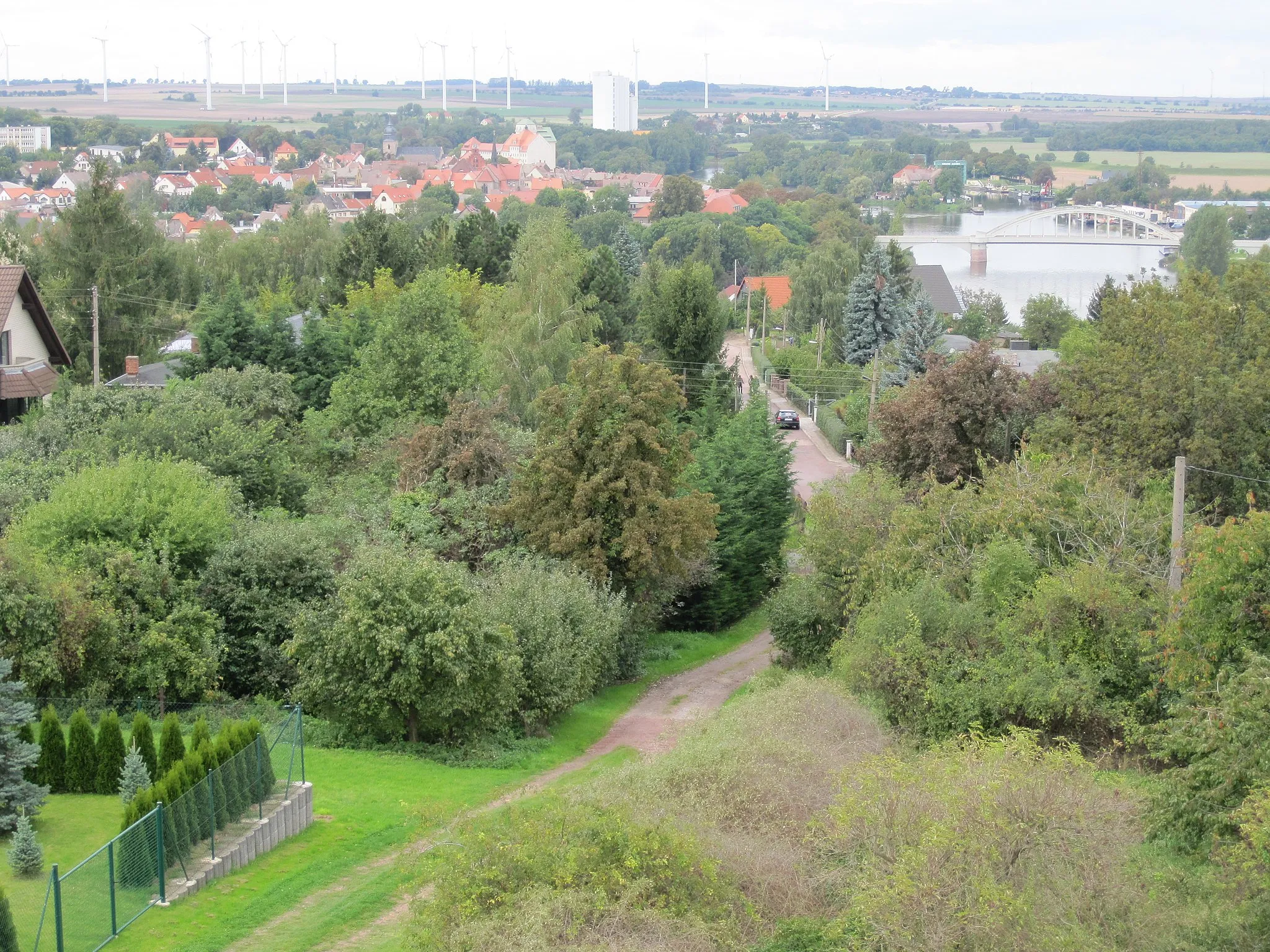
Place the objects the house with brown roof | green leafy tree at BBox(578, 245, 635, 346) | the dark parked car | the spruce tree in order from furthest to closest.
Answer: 1. the dark parked car
2. green leafy tree at BBox(578, 245, 635, 346)
3. the house with brown roof
4. the spruce tree

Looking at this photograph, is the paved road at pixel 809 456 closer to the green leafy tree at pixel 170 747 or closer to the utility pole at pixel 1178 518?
the utility pole at pixel 1178 518

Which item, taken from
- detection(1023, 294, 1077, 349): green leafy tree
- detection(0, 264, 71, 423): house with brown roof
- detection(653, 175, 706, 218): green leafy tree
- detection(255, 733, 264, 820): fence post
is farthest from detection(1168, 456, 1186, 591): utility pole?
detection(653, 175, 706, 218): green leafy tree

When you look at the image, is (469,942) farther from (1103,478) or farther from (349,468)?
(349,468)

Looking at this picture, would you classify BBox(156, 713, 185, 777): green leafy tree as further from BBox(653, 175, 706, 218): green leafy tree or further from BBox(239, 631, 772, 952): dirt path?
BBox(653, 175, 706, 218): green leafy tree

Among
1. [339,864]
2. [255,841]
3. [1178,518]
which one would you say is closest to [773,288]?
[1178,518]

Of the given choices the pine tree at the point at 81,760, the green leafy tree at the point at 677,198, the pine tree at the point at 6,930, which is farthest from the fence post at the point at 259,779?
the green leafy tree at the point at 677,198

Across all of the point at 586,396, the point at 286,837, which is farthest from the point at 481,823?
the point at 586,396
